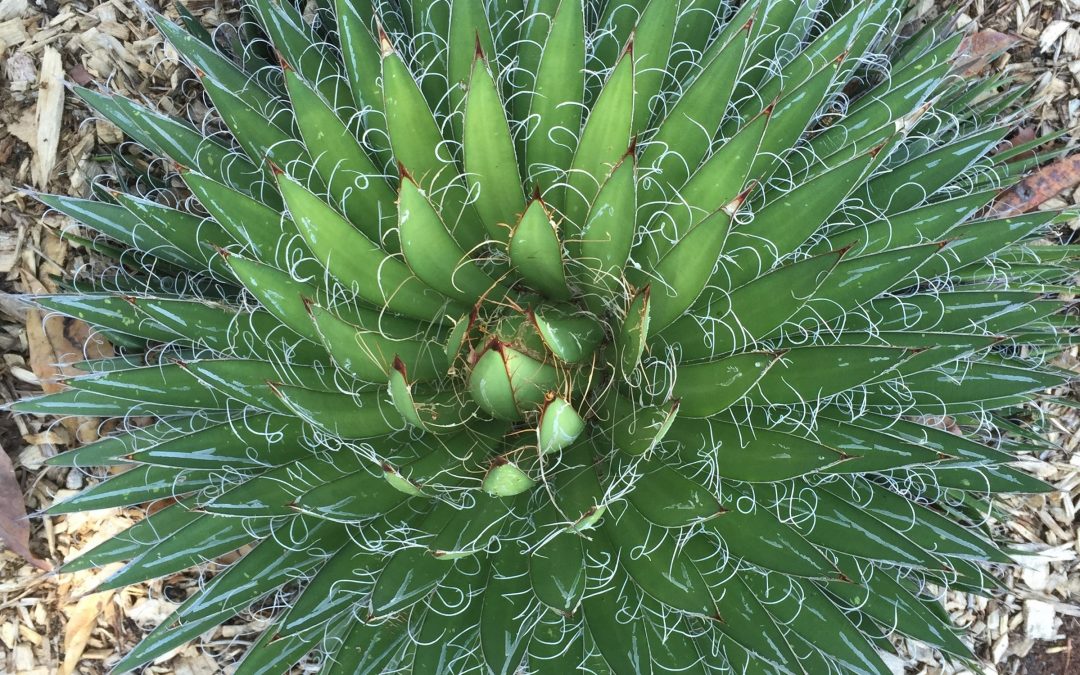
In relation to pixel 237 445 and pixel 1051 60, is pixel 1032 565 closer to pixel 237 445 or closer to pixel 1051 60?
pixel 1051 60

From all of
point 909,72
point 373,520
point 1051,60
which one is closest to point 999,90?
point 1051,60

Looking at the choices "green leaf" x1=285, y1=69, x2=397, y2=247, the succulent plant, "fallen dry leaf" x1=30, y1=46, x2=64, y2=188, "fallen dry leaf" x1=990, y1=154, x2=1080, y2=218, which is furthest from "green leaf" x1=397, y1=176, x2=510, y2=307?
"fallen dry leaf" x1=990, y1=154, x2=1080, y2=218

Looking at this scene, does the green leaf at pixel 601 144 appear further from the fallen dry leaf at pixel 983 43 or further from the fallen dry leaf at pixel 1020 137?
the fallen dry leaf at pixel 1020 137

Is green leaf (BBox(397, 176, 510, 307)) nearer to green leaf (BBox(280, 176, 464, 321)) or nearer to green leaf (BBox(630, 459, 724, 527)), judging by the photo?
green leaf (BBox(280, 176, 464, 321))

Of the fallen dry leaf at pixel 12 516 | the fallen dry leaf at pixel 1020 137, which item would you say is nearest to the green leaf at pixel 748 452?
the fallen dry leaf at pixel 1020 137

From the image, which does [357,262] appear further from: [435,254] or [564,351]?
[564,351]

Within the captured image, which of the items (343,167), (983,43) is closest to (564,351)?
(343,167)
